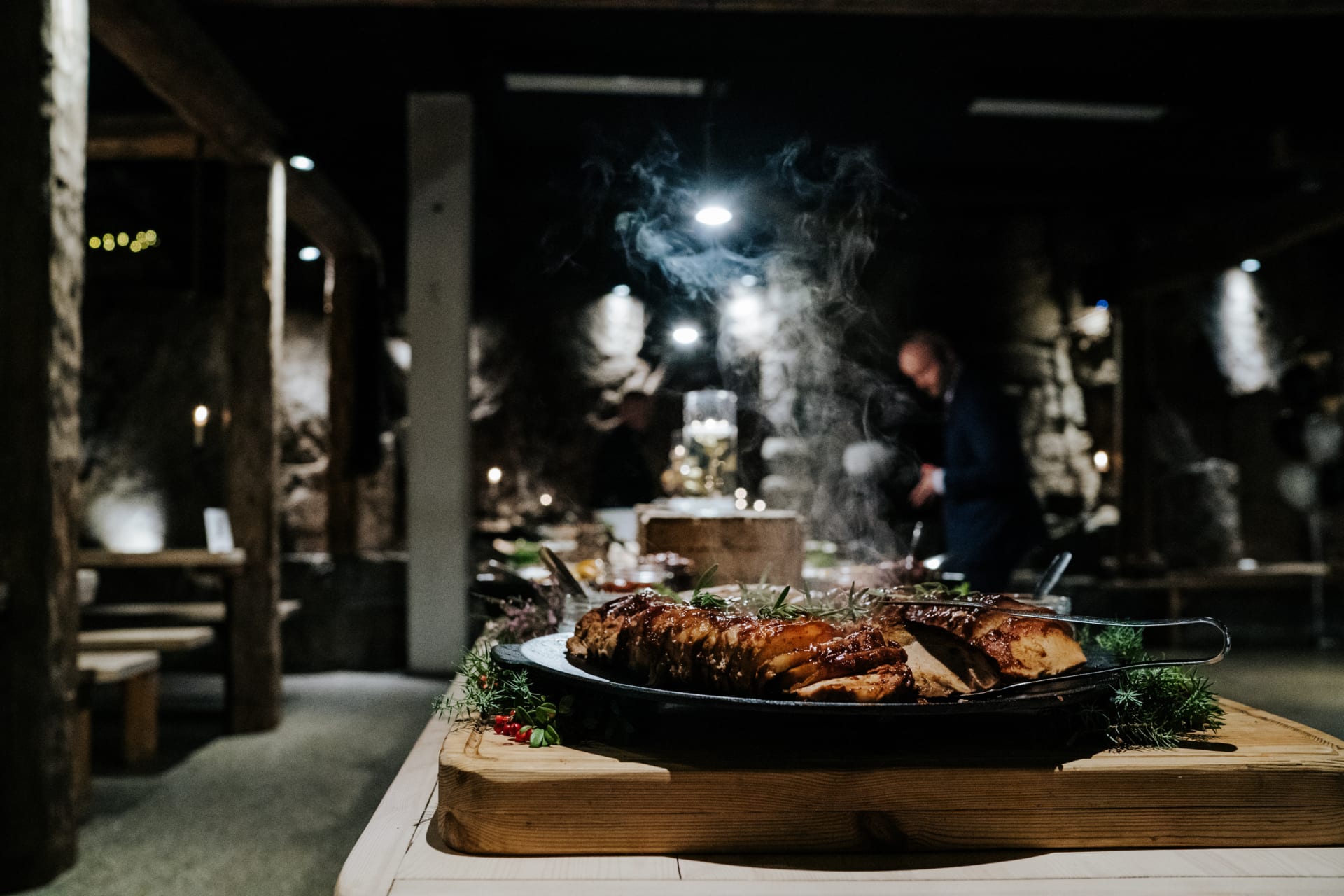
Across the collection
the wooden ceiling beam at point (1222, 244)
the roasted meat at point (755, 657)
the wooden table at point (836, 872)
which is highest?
the wooden ceiling beam at point (1222, 244)

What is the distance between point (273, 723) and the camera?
5.96 meters

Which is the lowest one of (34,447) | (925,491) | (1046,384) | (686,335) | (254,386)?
(925,491)

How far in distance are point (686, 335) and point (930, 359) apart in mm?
5459

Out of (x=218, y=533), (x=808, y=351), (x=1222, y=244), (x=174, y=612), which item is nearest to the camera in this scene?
(x=218, y=533)

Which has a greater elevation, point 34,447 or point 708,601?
point 34,447

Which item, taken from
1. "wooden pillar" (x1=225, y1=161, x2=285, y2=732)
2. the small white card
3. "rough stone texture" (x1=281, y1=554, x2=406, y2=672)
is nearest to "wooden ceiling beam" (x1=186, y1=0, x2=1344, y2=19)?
"wooden pillar" (x1=225, y1=161, x2=285, y2=732)

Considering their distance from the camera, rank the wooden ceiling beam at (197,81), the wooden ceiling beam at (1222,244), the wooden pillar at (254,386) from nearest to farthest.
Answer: the wooden ceiling beam at (197,81)
the wooden pillar at (254,386)
the wooden ceiling beam at (1222,244)

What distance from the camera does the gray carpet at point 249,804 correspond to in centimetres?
358

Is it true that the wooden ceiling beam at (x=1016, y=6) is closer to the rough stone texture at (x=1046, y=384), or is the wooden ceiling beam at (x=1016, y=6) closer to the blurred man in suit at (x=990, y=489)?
the blurred man in suit at (x=990, y=489)

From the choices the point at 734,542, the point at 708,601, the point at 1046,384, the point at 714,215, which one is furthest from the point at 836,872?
the point at 1046,384

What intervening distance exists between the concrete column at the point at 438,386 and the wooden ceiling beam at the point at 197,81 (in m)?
0.94

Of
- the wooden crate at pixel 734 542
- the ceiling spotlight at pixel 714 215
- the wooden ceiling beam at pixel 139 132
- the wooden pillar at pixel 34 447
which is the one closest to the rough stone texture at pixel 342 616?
the wooden ceiling beam at pixel 139 132

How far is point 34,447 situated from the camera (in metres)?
3.43

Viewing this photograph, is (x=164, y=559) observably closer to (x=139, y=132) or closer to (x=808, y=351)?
(x=139, y=132)
